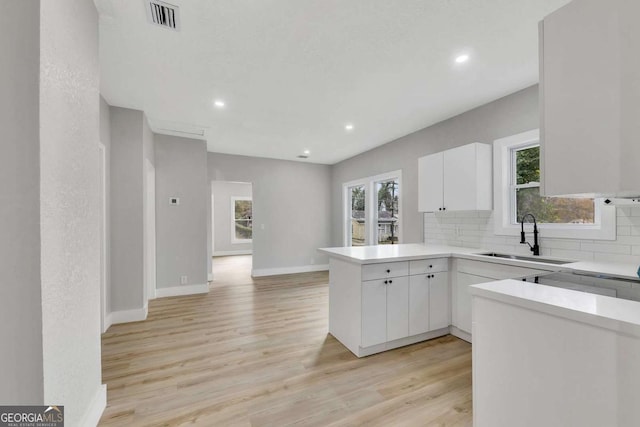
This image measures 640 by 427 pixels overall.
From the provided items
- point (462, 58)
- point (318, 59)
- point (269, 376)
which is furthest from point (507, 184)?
point (269, 376)

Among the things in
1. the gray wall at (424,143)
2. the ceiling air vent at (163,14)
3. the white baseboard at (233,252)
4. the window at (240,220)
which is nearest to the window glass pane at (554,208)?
the gray wall at (424,143)

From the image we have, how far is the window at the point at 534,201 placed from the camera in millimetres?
2520

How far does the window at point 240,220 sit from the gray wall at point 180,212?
502 cm

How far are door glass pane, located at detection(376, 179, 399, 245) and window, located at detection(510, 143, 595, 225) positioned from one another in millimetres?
1963

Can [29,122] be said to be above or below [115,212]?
above

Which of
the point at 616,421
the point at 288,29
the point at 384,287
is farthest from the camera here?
the point at 384,287

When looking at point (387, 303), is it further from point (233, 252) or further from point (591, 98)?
point (233, 252)

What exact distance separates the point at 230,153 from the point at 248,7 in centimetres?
424

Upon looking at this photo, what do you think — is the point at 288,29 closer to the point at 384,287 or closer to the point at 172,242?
the point at 384,287

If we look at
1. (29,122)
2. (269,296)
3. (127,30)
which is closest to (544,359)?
(29,122)

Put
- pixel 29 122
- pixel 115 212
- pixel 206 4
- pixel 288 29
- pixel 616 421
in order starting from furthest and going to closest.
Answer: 1. pixel 115 212
2. pixel 288 29
3. pixel 206 4
4. pixel 29 122
5. pixel 616 421

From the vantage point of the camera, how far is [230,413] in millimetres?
1781

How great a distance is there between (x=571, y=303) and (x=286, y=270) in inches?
223

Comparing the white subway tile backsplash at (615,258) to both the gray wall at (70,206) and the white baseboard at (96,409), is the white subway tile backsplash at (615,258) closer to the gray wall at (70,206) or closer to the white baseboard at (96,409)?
the gray wall at (70,206)
